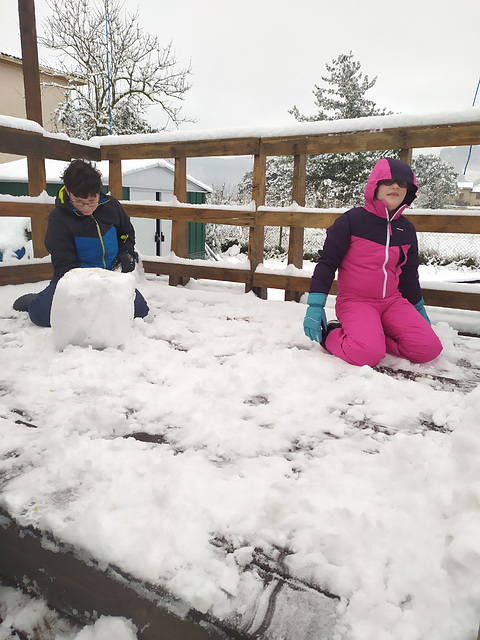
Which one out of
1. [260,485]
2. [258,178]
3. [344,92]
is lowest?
[260,485]

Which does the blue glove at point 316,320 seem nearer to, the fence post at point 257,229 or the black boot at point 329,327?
the black boot at point 329,327

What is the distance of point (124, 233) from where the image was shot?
11.1 ft

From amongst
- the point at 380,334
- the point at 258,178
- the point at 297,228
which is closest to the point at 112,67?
the point at 258,178

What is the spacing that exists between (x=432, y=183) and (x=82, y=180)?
26.4m

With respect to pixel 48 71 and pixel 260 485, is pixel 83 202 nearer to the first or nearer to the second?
pixel 260 485

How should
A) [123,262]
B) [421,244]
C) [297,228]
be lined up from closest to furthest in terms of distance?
1. [123,262]
2. [297,228]
3. [421,244]

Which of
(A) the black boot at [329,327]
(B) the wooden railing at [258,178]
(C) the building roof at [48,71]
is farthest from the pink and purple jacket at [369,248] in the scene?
(C) the building roof at [48,71]

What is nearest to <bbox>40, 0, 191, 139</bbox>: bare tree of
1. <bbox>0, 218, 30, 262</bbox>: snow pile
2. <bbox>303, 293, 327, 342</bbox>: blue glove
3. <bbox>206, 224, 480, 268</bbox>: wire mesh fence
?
<bbox>206, 224, 480, 268</bbox>: wire mesh fence

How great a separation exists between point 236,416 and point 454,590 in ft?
3.07

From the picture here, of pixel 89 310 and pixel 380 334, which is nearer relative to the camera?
pixel 89 310

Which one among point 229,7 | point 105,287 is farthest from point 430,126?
point 229,7

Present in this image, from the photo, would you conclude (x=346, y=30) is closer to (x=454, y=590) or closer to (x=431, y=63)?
(x=431, y=63)

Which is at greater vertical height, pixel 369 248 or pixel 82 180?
pixel 82 180

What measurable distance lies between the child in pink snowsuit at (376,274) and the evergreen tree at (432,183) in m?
23.1
